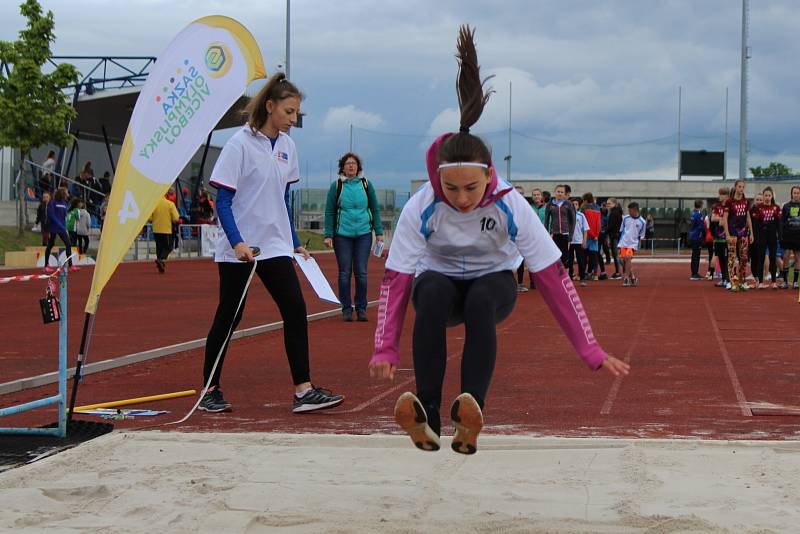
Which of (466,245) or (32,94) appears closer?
(466,245)

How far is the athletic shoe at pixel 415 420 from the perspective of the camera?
14.8ft

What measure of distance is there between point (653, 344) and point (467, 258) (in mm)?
6382

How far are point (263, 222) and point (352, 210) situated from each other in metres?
5.67

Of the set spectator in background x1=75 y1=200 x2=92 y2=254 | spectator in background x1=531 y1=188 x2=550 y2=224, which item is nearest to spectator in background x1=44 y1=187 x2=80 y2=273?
spectator in background x1=75 y1=200 x2=92 y2=254

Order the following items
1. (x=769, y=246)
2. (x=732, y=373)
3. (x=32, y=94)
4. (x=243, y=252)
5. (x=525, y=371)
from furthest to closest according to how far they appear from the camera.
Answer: (x=32, y=94) < (x=769, y=246) < (x=525, y=371) < (x=732, y=373) < (x=243, y=252)

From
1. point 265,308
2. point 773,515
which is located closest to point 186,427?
point 773,515

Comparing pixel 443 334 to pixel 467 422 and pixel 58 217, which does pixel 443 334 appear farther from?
pixel 58 217

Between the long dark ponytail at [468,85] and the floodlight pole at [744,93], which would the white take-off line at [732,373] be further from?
the floodlight pole at [744,93]

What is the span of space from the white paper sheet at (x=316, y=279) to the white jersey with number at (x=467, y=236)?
2298 mm

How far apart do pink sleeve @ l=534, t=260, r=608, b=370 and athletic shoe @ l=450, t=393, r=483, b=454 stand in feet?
1.73

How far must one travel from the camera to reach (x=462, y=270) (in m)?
4.91

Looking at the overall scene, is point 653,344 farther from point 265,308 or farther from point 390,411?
point 265,308

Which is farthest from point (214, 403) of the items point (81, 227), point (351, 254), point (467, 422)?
point (81, 227)

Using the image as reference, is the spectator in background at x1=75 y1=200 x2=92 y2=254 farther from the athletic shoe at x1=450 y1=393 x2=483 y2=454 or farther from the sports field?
the athletic shoe at x1=450 y1=393 x2=483 y2=454
